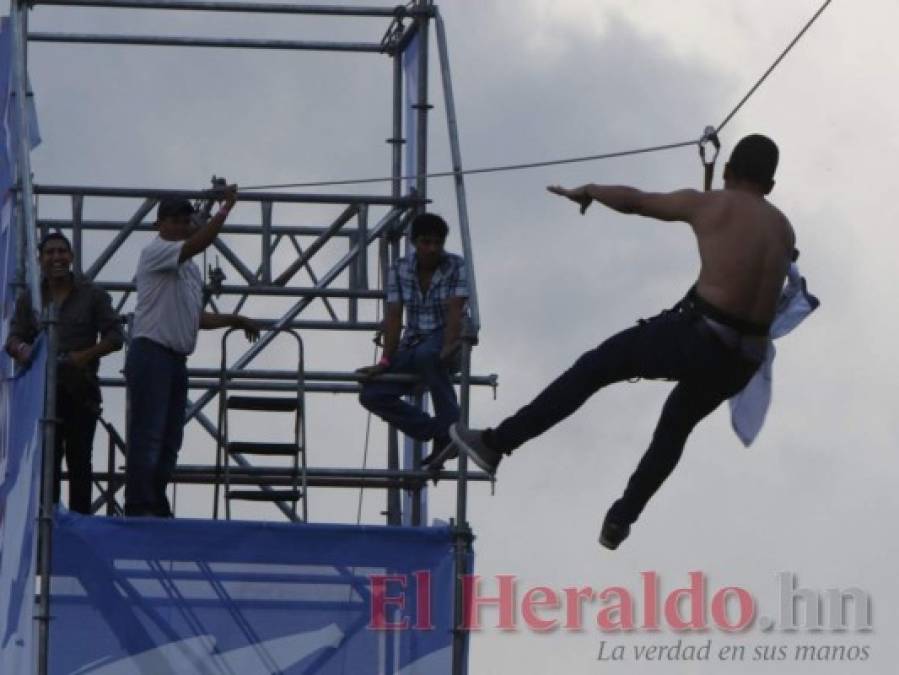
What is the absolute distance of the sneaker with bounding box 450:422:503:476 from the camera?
16.5 m

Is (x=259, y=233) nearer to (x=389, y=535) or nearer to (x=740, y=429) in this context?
(x=389, y=535)

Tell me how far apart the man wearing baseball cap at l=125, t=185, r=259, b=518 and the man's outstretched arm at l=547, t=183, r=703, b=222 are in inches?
101

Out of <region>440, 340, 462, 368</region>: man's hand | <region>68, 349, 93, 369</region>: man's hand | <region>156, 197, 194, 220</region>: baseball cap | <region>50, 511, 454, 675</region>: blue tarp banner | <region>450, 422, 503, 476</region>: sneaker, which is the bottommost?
<region>50, 511, 454, 675</region>: blue tarp banner

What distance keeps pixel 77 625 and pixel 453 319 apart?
265 cm

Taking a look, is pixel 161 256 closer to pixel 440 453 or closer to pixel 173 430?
pixel 173 430

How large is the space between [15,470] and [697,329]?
13.4ft

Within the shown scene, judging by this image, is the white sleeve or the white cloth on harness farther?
the white sleeve

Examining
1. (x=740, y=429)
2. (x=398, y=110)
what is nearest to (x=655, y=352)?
(x=740, y=429)

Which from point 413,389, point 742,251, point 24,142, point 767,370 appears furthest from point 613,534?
point 24,142

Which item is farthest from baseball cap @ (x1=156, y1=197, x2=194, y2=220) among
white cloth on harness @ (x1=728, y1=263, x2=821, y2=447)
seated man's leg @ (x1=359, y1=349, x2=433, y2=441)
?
white cloth on harness @ (x1=728, y1=263, x2=821, y2=447)

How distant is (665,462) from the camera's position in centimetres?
1633

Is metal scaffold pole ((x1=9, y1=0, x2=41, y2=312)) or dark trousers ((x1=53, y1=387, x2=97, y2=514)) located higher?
metal scaffold pole ((x1=9, y1=0, x2=41, y2=312))

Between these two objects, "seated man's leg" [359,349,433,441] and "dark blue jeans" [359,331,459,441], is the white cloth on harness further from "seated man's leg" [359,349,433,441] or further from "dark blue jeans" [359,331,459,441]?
"seated man's leg" [359,349,433,441]

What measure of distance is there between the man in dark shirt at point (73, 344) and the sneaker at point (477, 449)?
2.25 metres
